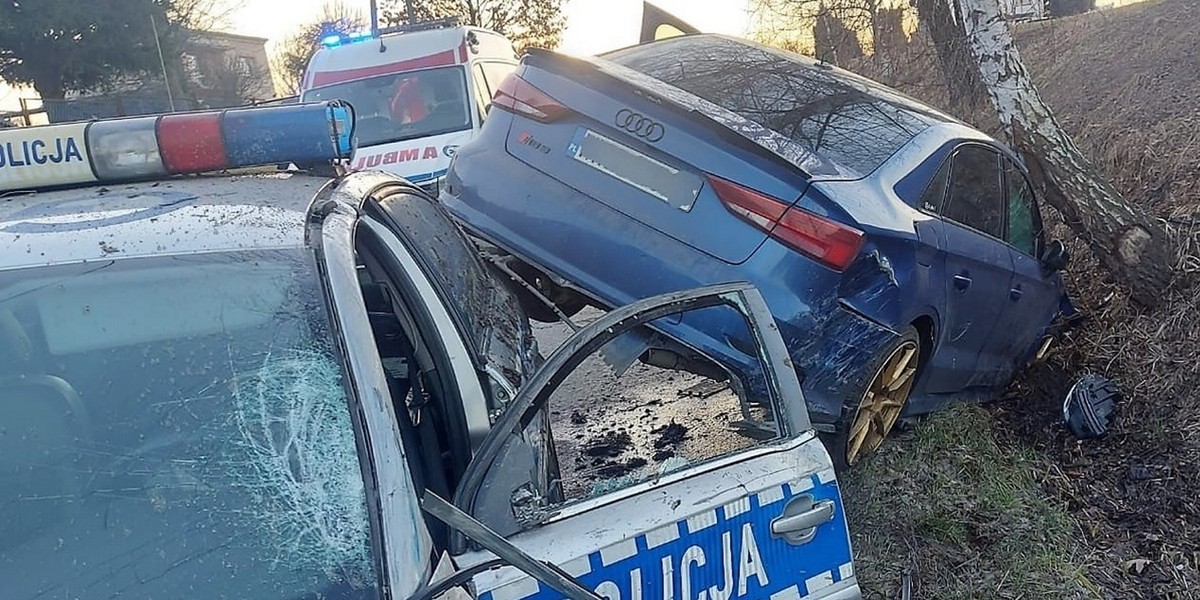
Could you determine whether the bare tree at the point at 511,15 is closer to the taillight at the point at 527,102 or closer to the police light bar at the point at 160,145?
the taillight at the point at 527,102

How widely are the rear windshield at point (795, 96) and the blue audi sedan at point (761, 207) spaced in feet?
0.04

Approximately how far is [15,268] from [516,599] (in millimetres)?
1071

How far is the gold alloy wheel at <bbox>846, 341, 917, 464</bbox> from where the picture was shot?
12.4 feet

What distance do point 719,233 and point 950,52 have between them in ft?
15.4

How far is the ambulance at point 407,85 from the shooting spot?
836 centimetres

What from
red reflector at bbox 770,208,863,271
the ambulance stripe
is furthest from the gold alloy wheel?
the ambulance stripe

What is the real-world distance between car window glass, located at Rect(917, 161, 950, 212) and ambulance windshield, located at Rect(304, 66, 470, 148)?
207 inches

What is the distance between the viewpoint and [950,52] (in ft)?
23.7

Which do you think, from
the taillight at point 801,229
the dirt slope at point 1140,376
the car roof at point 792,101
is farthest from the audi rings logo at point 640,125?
the dirt slope at point 1140,376

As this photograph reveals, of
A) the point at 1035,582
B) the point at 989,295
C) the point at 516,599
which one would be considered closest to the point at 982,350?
the point at 989,295

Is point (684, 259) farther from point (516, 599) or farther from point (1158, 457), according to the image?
point (1158, 457)

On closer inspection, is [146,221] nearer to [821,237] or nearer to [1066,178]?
[821,237]

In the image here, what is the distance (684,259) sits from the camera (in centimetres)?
351

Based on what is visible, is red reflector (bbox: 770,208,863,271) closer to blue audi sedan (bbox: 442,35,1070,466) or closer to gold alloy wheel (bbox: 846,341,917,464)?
blue audi sedan (bbox: 442,35,1070,466)
